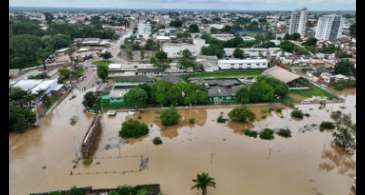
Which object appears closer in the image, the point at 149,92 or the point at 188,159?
the point at 188,159

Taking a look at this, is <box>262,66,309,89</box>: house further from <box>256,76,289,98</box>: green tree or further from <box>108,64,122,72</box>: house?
<box>108,64,122,72</box>: house

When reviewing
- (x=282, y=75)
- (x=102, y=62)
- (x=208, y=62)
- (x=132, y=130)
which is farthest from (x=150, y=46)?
(x=132, y=130)

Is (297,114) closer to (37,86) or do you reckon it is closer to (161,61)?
(161,61)

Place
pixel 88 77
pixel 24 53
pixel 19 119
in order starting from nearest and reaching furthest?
pixel 19 119 → pixel 88 77 → pixel 24 53

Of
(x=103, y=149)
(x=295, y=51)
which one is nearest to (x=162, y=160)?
(x=103, y=149)

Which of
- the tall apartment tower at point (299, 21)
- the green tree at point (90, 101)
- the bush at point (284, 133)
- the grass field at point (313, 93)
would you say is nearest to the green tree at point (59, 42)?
the green tree at point (90, 101)

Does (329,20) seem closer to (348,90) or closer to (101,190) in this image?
(348,90)
